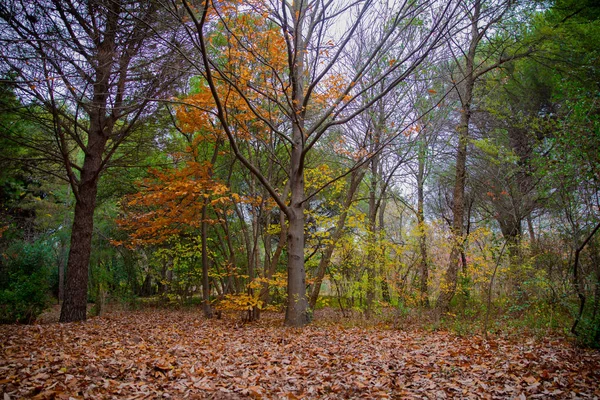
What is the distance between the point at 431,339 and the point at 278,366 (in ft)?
9.34

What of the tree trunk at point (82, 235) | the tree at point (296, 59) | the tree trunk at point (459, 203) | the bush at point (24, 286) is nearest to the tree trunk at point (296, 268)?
the tree at point (296, 59)

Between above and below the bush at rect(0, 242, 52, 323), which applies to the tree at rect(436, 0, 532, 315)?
above

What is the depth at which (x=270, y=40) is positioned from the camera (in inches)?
276

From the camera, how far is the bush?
8.38 meters

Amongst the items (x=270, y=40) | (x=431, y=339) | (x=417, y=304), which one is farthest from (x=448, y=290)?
(x=270, y=40)

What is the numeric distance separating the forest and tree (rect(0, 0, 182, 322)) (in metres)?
0.05

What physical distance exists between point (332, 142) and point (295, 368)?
8.62m

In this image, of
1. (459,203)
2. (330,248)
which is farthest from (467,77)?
(330,248)

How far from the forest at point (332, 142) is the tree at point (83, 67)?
0.16 feet

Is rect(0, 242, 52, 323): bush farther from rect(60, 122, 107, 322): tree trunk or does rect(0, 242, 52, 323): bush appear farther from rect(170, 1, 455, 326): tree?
rect(170, 1, 455, 326): tree

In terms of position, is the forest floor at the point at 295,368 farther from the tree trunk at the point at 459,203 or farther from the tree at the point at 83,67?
the tree at the point at 83,67

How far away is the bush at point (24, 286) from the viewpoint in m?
8.38

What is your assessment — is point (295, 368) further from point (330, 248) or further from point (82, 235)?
point (82, 235)

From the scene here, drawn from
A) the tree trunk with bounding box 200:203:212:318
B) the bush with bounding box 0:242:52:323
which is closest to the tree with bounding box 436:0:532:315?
the tree trunk with bounding box 200:203:212:318
